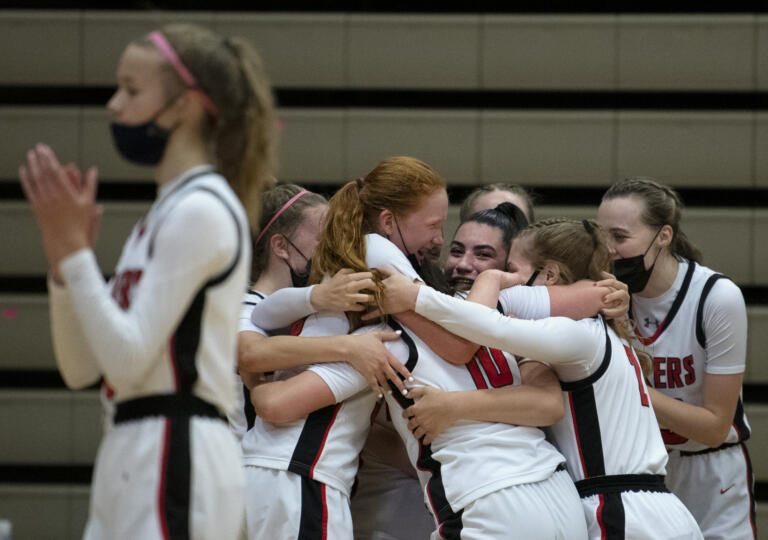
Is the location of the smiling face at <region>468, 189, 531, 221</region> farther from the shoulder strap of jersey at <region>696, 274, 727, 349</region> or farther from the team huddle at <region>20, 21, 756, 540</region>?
the shoulder strap of jersey at <region>696, 274, 727, 349</region>

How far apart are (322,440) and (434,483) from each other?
37cm

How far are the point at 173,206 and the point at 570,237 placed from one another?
1.56 meters

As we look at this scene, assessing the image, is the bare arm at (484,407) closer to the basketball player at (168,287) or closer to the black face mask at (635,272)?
the basketball player at (168,287)

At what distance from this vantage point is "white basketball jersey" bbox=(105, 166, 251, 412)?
5.59ft

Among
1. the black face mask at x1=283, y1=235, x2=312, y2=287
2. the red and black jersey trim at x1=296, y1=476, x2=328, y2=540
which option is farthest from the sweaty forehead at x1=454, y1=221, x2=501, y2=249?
the red and black jersey trim at x1=296, y1=476, x2=328, y2=540

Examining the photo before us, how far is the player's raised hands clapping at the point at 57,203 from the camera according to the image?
168 centimetres

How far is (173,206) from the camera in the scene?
Answer: 5.60ft

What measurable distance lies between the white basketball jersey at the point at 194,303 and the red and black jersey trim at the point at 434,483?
3.12 ft

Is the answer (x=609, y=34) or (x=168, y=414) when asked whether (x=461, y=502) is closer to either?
(x=168, y=414)

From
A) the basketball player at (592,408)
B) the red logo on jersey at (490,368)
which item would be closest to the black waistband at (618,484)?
the basketball player at (592,408)

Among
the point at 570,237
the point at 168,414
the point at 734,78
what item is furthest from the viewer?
the point at 734,78

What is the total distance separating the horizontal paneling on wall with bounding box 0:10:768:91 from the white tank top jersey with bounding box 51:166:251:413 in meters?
4.63

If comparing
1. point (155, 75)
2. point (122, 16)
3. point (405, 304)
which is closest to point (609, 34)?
point (122, 16)

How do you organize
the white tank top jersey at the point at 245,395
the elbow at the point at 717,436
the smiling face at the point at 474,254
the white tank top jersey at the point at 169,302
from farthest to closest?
the elbow at the point at 717,436, the smiling face at the point at 474,254, the white tank top jersey at the point at 245,395, the white tank top jersey at the point at 169,302
